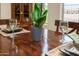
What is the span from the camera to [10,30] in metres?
0.83

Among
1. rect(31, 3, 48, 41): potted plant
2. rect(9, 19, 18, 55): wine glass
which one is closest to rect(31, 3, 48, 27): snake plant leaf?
rect(31, 3, 48, 41): potted plant

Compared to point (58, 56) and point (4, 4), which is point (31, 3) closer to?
point (4, 4)

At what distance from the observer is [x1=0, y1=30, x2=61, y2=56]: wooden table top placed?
764 mm

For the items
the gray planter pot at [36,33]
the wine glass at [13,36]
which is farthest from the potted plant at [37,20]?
the wine glass at [13,36]

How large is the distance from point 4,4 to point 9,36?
0.60ft

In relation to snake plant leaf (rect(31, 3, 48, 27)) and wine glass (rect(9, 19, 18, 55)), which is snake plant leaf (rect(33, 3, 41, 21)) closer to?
snake plant leaf (rect(31, 3, 48, 27))

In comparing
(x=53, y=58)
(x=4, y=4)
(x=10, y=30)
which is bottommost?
(x=53, y=58)

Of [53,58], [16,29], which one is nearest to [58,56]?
[53,58]

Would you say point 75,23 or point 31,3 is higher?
point 31,3

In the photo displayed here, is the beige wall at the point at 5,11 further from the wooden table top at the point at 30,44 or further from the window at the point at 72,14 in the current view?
the window at the point at 72,14

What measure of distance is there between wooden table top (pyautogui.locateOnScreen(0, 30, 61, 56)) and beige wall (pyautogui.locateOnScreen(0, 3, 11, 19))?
0.12 m

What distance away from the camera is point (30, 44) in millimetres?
819

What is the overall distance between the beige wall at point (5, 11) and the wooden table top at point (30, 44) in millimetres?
118

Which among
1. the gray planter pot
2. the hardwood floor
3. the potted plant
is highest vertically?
the potted plant
